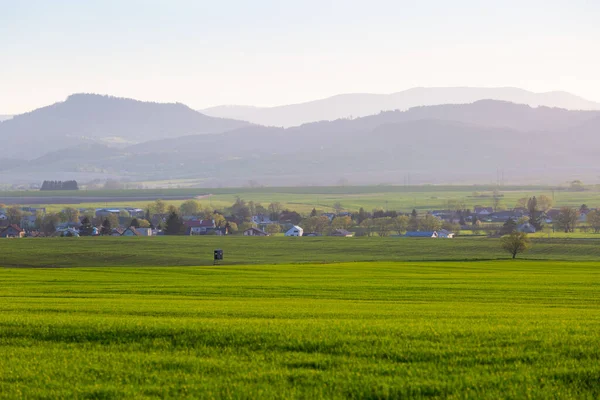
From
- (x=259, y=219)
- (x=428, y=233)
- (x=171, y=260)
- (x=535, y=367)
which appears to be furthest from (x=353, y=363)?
(x=259, y=219)

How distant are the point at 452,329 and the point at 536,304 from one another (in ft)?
47.7

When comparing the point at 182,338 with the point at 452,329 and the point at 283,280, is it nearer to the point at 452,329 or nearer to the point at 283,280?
the point at 452,329

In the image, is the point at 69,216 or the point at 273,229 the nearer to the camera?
the point at 273,229

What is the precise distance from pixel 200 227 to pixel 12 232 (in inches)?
1400

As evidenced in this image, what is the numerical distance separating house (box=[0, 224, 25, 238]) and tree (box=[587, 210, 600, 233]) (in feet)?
345

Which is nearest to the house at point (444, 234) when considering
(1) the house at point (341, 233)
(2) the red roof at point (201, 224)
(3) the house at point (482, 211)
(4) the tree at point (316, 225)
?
(1) the house at point (341, 233)

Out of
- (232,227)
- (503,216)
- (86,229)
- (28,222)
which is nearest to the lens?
(86,229)

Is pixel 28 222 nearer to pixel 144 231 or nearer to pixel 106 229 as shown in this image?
pixel 106 229

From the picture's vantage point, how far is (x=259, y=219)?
182750 millimetres

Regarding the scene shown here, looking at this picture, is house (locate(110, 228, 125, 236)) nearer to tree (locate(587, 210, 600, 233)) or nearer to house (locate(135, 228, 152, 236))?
house (locate(135, 228, 152, 236))

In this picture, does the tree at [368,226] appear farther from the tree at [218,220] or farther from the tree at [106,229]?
the tree at [106,229]

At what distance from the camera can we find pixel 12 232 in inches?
5748

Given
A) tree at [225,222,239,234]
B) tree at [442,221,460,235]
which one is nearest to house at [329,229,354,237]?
tree at [442,221,460,235]

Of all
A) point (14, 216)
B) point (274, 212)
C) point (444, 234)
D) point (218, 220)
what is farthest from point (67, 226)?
point (444, 234)
